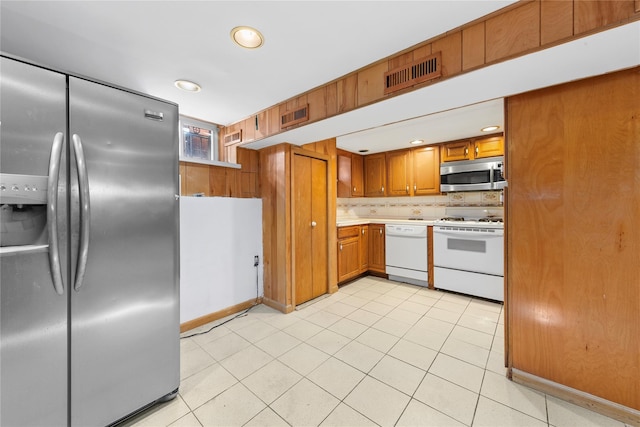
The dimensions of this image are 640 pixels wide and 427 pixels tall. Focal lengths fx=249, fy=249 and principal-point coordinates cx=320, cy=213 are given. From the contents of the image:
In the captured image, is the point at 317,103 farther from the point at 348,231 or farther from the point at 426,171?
the point at 426,171

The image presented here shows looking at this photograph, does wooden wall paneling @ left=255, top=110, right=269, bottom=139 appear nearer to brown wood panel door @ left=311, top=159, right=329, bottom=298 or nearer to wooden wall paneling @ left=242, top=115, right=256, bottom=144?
wooden wall paneling @ left=242, top=115, right=256, bottom=144

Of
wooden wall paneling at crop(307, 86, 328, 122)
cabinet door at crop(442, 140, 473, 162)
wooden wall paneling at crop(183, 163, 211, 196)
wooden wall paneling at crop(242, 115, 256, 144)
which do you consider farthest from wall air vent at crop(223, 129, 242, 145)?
cabinet door at crop(442, 140, 473, 162)

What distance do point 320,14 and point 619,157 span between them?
182cm

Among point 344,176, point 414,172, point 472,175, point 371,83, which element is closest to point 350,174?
point 344,176

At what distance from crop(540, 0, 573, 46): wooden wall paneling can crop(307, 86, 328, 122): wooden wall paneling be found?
49.8 inches

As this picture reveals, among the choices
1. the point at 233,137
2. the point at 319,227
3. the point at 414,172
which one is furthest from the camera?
the point at 414,172

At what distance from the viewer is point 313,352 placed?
2.06 metres

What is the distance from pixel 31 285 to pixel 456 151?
14.0 ft

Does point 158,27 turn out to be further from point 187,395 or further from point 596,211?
point 596,211

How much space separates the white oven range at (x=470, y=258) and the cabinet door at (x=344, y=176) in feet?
Result: 4.93

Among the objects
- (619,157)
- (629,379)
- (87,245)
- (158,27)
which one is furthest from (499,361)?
(158,27)

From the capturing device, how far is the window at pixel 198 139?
2.73 meters

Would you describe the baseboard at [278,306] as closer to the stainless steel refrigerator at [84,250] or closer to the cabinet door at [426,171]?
the stainless steel refrigerator at [84,250]

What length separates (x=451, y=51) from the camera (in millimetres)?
1378
